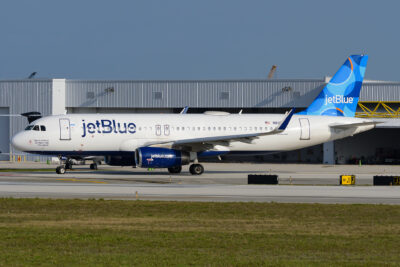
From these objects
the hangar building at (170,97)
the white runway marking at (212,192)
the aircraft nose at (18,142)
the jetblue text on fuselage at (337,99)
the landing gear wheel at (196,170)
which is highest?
the hangar building at (170,97)

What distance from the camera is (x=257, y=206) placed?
2719cm

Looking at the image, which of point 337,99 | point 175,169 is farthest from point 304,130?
point 175,169

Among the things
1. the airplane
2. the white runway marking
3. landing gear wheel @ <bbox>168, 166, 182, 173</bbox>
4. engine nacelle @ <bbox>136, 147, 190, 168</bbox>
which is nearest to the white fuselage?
the airplane

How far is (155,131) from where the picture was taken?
50.7 metres

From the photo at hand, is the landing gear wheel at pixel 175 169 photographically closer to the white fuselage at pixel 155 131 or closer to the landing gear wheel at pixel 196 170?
the landing gear wheel at pixel 196 170

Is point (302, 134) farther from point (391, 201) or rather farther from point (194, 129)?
point (391, 201)

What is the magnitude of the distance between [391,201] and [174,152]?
66.6ft

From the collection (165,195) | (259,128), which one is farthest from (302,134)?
(165,195)

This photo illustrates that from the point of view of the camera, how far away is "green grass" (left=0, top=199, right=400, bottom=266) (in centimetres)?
1591

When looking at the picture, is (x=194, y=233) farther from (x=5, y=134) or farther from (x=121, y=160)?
(x=5, y=134)

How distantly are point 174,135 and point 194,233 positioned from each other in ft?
102

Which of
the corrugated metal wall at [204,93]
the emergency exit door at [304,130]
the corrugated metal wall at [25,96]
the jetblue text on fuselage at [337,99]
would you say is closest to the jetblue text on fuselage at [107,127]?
the emergency exit door at [304,130]

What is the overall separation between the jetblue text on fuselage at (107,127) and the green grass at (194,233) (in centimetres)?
2007

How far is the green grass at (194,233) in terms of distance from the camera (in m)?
15.9
